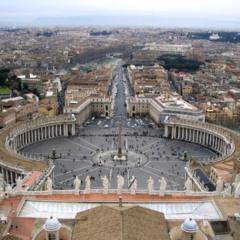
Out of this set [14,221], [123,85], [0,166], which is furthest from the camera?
[123,85]

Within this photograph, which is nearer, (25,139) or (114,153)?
(114,153)

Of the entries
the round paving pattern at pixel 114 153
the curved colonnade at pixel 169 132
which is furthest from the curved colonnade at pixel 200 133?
the round paving pattern at pixel 114 153

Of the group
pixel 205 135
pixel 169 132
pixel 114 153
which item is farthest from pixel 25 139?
pixel 205 135

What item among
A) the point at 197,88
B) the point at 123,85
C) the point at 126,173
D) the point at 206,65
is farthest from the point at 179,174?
the point at 206,65

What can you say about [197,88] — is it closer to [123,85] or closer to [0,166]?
[123,85]

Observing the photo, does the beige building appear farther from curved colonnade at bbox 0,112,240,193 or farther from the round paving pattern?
the round paving pattern

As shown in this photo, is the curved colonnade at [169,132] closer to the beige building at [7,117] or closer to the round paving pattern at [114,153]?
the round paving pattern at [114,153]

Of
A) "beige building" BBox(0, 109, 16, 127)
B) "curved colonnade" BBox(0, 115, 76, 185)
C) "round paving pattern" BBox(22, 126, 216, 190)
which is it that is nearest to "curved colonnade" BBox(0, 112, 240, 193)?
"curved colonnade" BBox(0, 115, 76, 185)

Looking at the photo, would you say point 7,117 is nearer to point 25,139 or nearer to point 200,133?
point 25,139
